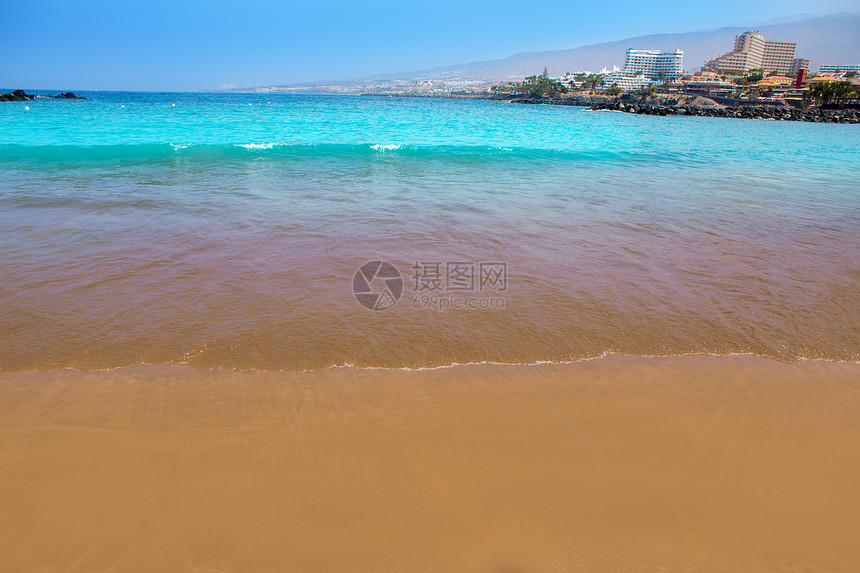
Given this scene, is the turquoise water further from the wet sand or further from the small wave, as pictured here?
the small wave

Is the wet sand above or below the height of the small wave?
below

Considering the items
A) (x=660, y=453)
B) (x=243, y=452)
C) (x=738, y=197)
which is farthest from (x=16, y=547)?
(x=738, y=197)

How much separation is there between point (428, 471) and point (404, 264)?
347 centimetres

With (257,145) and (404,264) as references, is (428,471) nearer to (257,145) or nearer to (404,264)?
(404,264)

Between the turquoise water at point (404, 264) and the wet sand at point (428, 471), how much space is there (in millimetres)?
422

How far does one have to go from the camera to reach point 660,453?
270 centimetres

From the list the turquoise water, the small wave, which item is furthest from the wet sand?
the small wave

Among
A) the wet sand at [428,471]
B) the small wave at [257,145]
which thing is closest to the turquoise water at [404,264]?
the wet sand at [428,471]

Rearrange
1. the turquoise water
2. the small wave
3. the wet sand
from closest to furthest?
the wet sand → the turquoise water → the small wave

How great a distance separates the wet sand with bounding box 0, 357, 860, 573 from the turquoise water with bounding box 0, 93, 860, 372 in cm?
42

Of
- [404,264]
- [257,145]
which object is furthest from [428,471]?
[257,145]

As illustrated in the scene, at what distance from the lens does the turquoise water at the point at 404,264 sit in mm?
3850

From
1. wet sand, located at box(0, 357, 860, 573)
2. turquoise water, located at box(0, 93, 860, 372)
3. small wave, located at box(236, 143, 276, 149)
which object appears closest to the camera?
wet sand, located at box(0, 357, 860, 573)

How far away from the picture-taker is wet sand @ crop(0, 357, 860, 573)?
6.98 feet
